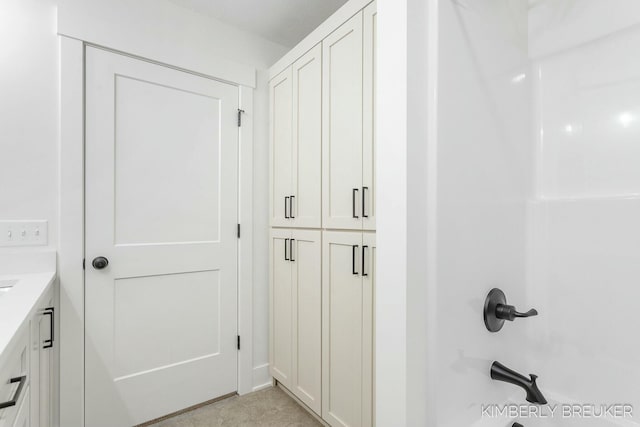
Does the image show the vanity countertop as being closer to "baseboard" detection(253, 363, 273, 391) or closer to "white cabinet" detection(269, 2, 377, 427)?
"white cabinet" detection(269, 2, 377, 427)

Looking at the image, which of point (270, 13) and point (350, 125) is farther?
point (270, 13)

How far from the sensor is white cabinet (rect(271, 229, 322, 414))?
1.71 metres

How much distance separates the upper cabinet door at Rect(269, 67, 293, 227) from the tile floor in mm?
1113

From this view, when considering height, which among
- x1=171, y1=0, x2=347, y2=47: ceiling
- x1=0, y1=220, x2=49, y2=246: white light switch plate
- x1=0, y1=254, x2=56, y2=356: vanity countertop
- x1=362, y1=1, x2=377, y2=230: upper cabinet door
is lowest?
x1=0, y1=254, x2=56, y2=356: vanity countertop

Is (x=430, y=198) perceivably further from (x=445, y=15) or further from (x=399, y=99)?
(x=445, y=15)

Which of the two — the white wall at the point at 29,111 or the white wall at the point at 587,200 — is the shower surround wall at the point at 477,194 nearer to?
the white wall at the point at 587,200

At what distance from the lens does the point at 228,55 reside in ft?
6.82

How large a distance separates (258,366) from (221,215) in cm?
107

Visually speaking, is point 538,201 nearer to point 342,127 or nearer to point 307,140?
point 342,127

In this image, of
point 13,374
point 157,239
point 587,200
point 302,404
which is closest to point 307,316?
point 302,404

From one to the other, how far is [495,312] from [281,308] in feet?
4.34

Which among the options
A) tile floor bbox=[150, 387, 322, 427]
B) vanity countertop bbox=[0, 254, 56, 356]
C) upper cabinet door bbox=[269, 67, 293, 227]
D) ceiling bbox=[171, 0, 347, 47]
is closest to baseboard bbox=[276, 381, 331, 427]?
tile floor bbox=[150, 387, 322, 427]

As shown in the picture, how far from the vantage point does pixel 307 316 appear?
70.3 inches

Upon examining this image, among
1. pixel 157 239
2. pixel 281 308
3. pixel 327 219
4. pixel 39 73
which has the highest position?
pixel 39 73
